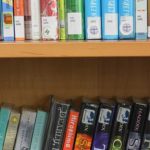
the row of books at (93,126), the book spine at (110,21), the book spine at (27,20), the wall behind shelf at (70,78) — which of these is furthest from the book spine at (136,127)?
the book spine at (27,20)

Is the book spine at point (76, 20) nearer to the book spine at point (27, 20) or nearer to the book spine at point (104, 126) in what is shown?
the book spine at point (27, 20)

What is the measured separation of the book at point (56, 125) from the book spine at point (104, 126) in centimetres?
8

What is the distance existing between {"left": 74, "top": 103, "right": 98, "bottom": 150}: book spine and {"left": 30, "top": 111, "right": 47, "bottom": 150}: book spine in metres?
0.09

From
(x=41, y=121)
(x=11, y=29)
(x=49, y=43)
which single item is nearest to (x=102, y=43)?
(x=49, y=43)

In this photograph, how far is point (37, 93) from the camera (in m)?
0.97

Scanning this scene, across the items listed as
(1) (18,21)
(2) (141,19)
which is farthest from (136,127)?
(1) (18,21)

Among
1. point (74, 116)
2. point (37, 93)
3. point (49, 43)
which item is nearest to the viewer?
point (49, 43)

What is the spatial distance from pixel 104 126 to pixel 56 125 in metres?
0.12

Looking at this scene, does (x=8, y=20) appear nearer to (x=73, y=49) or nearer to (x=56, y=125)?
(x=73, y=49)

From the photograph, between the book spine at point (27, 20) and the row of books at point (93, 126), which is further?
the row of books at point (93, 126)

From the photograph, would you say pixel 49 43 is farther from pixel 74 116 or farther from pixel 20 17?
pixel 74 116

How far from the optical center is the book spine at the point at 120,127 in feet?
2.85

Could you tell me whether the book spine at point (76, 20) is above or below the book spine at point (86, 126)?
above

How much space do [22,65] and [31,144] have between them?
220 mm
